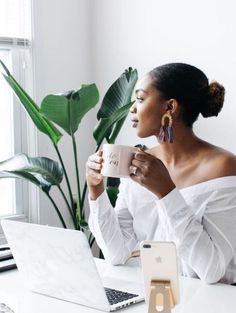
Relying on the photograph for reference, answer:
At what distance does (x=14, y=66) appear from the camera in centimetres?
267

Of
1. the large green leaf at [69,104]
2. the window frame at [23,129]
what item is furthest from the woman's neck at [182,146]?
the window frame at [23,129]

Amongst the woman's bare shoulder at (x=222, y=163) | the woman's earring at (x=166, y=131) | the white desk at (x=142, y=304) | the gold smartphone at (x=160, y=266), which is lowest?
the white desk at (x=142, y=304)

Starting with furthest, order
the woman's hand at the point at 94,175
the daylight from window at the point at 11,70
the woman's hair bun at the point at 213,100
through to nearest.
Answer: the daylight from window at the point at 11,70
the woman's hair bun at the point at 213,100
the woman's hand at the point at 94,175

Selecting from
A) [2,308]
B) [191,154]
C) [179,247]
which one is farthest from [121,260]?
[2,308]

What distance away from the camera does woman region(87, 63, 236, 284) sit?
144cm

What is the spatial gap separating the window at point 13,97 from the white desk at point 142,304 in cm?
121

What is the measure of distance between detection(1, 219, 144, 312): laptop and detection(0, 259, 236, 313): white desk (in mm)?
23

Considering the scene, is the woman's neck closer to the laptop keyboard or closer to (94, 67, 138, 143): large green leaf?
the laptop keyboard

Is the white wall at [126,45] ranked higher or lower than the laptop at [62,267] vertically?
higher

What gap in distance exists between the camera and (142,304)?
1.30 meters

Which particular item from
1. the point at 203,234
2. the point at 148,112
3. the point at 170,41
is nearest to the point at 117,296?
the point at 203,234

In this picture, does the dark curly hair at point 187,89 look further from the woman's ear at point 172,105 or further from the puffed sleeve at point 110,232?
the puffed sleeve at point 110,232

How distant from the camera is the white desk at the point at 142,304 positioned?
1.26m

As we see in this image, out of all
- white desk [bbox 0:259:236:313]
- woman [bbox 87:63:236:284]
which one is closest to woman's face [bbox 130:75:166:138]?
woman [bbox 87:63:236:284]
